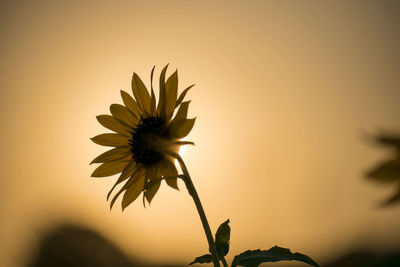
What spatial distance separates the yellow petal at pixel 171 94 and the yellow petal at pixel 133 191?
0.34 feet

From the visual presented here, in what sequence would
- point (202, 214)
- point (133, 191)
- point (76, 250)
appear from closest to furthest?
point (202, 214), point (133, 191), point (76, 250)

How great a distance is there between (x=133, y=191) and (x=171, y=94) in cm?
15

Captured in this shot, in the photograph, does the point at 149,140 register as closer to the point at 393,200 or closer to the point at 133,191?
the point at 133,191

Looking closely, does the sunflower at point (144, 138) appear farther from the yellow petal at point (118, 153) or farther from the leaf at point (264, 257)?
the leaf at point (264, 257)

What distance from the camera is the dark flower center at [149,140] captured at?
0.49 metres

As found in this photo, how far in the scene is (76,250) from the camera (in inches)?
35.1

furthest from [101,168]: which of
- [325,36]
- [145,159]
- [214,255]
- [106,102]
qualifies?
[325,36]

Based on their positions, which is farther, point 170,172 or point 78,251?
point 78,251

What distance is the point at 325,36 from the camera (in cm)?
82

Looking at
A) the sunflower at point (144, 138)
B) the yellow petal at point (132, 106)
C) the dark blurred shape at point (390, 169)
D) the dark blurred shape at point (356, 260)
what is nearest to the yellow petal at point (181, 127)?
the sunflower at point (144, 138)

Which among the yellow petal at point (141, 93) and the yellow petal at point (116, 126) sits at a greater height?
the yellow petal at point (141, 93)

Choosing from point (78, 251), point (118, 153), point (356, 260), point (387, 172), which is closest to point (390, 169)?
point (387, 172)

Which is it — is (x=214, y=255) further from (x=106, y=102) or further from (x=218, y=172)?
(x=106, y=102)

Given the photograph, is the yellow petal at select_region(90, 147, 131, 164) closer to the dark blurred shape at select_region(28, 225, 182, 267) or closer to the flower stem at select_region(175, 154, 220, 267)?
the flower stem at select_region(175, 154, 220, 267)
